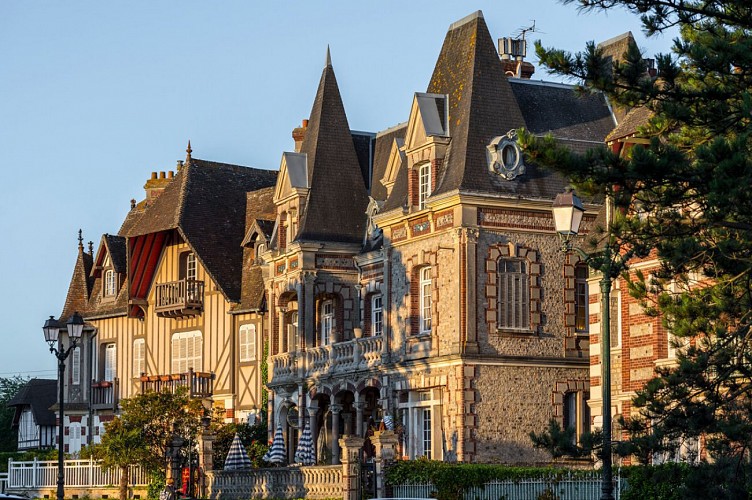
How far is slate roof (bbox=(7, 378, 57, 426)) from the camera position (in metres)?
64.8

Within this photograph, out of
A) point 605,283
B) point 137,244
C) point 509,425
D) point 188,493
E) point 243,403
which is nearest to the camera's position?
point 605,283

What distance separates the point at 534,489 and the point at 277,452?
1181cm

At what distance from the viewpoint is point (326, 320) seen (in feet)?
140

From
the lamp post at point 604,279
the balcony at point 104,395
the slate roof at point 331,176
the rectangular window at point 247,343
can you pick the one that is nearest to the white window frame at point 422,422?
the slate roof at point 331,176

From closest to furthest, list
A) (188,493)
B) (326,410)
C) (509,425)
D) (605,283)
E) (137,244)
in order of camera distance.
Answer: (605,283) → (509,425) → (188,493) → (326,410) → (137,244)

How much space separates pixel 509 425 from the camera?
35.6 m

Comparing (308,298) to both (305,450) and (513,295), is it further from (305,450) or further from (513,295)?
(513,295)

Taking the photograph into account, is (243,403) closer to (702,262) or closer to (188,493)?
(188,493)

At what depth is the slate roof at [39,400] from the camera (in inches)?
2552

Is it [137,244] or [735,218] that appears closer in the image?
[735,218]

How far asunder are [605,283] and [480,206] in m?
15.4

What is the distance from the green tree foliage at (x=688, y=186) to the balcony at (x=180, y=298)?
29.2 meters

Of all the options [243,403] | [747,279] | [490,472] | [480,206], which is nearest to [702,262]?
[747,279]

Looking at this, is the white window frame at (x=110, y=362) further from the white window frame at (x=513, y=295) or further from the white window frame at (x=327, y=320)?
the white window frame at (x=513, y=295)
